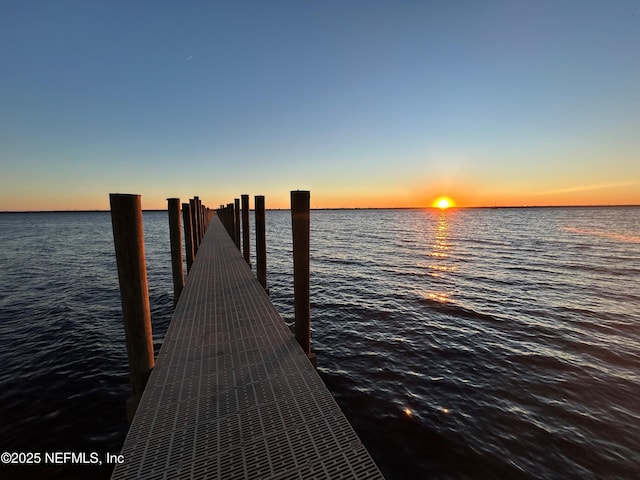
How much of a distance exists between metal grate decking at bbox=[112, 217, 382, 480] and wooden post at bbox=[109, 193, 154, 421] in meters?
0.29

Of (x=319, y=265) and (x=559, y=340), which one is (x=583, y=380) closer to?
(x=559, y=340)

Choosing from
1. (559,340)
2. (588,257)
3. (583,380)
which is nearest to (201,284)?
(583,380)

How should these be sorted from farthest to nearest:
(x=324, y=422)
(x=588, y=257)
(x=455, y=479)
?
(x=588, y=257) < (x=455, y=479) < (x=324, y=422)

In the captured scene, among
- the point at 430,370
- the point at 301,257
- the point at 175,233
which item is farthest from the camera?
the point at 175,233

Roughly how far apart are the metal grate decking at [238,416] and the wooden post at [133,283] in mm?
288

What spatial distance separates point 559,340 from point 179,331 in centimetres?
1020

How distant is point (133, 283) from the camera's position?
4078mm

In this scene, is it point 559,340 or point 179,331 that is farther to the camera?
point 559,340

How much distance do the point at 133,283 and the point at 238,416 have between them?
2.25m

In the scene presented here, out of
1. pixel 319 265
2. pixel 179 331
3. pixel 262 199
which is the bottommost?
pixel 319 265

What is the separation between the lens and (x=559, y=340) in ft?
28.7

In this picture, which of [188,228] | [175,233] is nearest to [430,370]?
[175,233]

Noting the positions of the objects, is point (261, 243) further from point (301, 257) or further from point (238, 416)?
point (238, 416)

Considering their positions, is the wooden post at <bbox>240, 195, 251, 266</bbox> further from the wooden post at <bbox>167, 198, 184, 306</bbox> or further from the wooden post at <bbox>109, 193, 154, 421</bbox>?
the wooden post at <bbox>109, 193, 154, 421</bbox>
